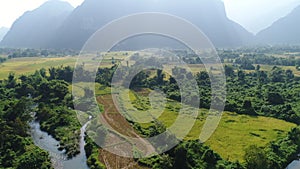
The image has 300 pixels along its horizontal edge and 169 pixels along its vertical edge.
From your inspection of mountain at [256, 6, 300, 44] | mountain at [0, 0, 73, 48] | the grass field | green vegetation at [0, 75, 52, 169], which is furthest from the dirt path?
mountain at [256, 6, 300, 44]

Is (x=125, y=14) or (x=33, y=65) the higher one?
(x=125, y=14)

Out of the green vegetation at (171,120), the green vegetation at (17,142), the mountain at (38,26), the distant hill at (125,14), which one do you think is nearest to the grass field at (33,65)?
the green vegetation at (171,120)

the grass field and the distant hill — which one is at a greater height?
the distant hill

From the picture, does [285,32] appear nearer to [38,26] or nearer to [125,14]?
[125,14]

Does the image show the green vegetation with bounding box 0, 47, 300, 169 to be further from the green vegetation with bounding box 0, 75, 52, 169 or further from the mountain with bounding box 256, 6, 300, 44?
the mountain with bounding box 256, 6, 300, 44

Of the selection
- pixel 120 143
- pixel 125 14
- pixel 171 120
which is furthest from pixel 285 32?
pixel 120 143

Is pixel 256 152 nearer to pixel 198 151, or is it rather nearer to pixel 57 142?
pixel 198 151

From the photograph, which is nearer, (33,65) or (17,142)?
(17,142)
